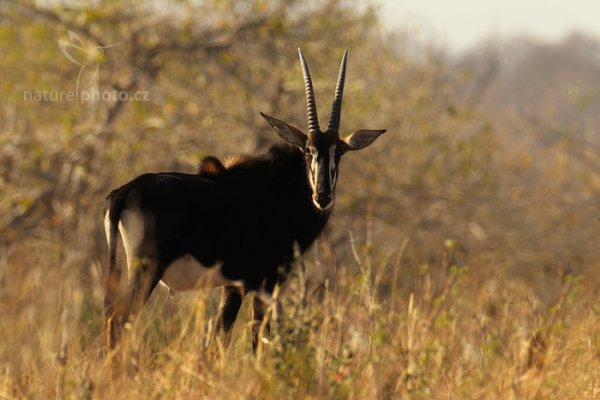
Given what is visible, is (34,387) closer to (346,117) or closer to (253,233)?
(253,233)

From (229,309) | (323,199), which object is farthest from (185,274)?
(323,199)

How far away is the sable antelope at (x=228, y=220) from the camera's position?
5824 millimetres

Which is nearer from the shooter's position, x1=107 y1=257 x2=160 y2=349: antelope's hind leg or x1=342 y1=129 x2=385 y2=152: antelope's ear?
x1=107 y1=257 x2=160 y2=349: antelope's hind leg

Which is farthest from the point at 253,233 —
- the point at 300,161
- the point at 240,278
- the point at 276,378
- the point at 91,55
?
the point at 91,55

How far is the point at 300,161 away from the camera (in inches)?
277

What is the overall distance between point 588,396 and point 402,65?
10.2 m

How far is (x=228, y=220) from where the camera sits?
6.34m

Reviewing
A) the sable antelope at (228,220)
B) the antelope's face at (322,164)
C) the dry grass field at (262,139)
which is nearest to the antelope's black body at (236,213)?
the sable antelope at (228,220)

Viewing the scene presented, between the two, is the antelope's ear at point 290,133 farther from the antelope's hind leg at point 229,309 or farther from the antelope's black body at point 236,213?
the antelope's hind leg at point 229,309

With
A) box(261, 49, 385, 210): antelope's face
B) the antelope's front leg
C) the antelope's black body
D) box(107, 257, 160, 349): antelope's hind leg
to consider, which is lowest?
the antelope's front leg

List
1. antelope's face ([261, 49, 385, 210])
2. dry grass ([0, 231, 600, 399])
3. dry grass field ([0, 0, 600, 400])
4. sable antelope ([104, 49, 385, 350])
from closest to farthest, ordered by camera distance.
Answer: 1. dry grass ([0, 231, 600, 399])
2. sable antelope ([104, 49, 385, 350])
3. antelope's face ([261, 49, 385, 210])
4. dry grass field ([0, 0, 600, 400])

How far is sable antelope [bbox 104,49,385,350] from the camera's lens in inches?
229

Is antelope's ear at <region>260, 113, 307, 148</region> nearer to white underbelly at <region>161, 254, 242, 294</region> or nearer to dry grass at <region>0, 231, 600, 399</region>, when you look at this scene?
white underbelly at <region>161, 254, 242, 294</region>

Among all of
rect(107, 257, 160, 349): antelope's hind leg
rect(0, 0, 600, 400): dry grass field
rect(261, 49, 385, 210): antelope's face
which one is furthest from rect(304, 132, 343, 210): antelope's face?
rect(107, 257, 160, 349): antelope's hind leg
